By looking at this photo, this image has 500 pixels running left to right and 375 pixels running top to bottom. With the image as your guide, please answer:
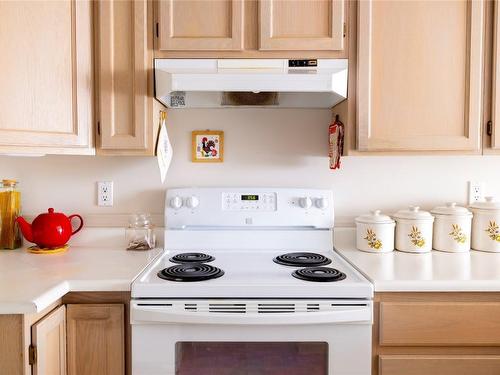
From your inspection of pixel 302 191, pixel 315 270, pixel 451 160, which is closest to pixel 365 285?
pixel 315 270

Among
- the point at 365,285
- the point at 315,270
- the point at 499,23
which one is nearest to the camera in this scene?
the point at 365,285

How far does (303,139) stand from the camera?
1929mm

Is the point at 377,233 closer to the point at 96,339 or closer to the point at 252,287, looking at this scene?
the point at 252,287

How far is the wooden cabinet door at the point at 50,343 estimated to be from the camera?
3.76 ft

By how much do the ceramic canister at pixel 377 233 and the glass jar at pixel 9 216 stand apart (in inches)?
60.9

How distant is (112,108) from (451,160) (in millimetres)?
1558

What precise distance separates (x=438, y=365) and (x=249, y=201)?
958mm

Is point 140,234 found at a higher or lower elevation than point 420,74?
lower

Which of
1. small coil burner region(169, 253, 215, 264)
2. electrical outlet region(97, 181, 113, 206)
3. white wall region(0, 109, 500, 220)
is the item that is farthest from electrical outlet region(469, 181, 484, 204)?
electrical outlet region(97, 181, 113, 206)

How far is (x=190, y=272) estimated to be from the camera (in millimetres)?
Answer: 1396

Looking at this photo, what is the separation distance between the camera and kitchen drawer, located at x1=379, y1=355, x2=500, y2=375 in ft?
4.29

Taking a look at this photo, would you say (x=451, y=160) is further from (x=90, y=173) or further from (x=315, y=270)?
(x=90, y=173)

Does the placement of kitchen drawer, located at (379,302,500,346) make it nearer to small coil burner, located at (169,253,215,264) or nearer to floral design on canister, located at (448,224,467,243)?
floral design on canister, located at (448,224,467,243)

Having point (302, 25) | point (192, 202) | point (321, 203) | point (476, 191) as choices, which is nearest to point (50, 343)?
point (192, 202)
